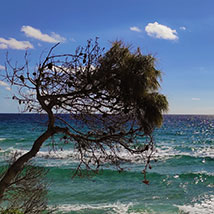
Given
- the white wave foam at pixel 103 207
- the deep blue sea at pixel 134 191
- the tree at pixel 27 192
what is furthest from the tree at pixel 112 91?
the white wave foam at pixel 103 207

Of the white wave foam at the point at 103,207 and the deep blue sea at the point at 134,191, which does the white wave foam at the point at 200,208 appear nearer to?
the deep blue sea at the point at 134,191

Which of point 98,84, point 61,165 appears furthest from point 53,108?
point 61,165

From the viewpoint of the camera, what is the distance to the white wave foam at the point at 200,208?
11.1 m

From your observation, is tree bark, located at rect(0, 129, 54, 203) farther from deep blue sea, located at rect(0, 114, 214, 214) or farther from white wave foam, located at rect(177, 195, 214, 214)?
white wave foam, located at rect(177, 195, 214, 214)

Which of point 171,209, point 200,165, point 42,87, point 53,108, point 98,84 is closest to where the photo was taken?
point 98,84

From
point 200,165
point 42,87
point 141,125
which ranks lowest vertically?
point 200,165

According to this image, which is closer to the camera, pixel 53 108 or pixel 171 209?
pixel 53 108

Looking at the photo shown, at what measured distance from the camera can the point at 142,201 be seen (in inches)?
481

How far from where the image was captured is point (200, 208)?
11469mm

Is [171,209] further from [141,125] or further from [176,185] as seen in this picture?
[141,125]

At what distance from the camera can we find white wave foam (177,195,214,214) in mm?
11094

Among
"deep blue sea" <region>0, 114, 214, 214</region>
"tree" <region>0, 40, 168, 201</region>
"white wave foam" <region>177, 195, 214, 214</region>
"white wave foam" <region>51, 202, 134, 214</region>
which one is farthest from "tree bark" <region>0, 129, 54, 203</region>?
"white wave foam" <region>177, 195, 214, 214</region>

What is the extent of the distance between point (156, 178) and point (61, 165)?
6.62 meters

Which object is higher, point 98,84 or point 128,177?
point 98,84
